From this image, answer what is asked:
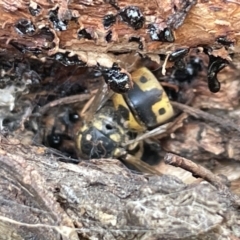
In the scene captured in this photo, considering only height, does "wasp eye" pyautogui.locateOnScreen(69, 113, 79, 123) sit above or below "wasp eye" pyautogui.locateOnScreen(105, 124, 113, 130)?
above

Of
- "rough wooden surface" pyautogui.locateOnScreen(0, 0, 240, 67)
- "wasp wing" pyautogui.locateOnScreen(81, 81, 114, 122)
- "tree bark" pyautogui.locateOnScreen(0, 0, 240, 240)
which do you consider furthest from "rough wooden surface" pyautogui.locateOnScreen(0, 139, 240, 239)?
"wasp wing" pyautogui.locateOnScreen(81, 81, 114, 122)

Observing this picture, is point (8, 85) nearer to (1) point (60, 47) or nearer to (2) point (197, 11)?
(1) point (60, 47)

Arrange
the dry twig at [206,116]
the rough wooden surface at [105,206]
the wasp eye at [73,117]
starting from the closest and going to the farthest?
the rough wooden surface at [105,206] < the dry twig at [206,116] < the wasp eye at [73,117]

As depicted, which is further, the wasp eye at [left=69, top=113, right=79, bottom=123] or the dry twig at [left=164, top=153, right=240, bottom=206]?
the wasp eye at [left=69, top=113, right=79, bottom=123]

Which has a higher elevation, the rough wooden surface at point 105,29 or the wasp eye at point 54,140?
the rough wooden surface at point 105,29

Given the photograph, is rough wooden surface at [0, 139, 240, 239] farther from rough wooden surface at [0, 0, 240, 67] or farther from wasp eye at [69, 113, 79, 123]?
wasp eye at [69, 113, 79, 123]

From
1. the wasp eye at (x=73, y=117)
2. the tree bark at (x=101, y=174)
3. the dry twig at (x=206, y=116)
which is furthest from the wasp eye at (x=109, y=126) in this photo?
the tree bark at (x=101, y=174)

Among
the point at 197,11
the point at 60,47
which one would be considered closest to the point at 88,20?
the point at 60,47

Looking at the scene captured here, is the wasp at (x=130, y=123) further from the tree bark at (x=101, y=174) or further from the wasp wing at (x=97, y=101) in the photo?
the tree bark at (x=101, y=174)

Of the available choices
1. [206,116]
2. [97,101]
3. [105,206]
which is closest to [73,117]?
[97,101]

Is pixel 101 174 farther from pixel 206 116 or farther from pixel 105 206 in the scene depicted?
pixel 206 116
